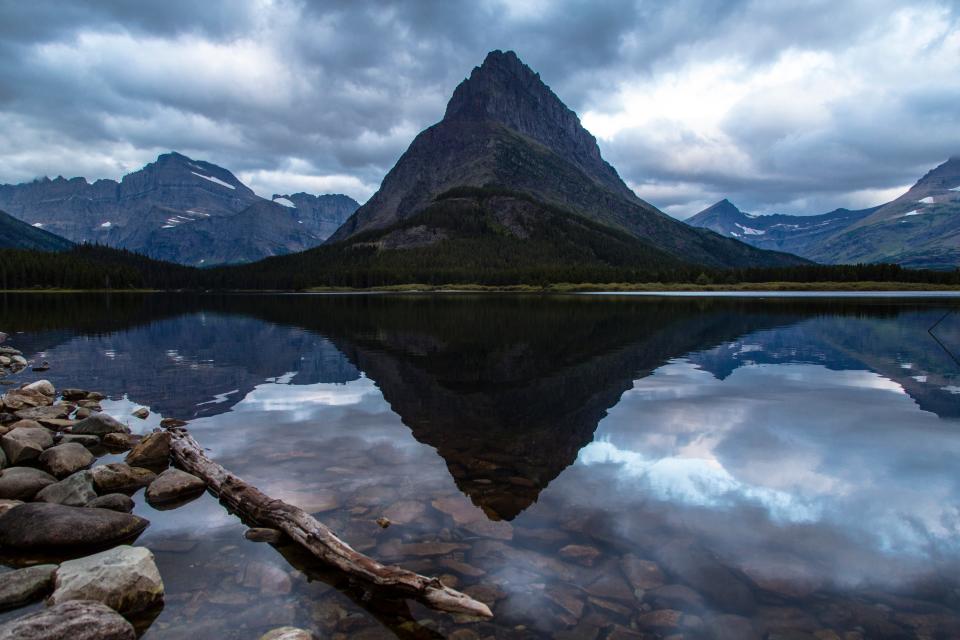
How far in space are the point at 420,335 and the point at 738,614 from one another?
5735 cm

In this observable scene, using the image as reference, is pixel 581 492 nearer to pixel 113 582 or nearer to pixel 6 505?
pixel 113 582

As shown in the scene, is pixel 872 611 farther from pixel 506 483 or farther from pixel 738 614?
pixel 506 483

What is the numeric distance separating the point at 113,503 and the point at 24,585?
488cm

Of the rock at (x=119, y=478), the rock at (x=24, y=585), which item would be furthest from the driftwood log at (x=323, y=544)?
the rock at (x=24, y=585)

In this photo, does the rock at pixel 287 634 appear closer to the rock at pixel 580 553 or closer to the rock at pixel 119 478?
the rock at pixel 580 553

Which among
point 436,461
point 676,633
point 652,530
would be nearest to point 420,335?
point 436,461

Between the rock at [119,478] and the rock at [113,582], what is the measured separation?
6462 millimetres

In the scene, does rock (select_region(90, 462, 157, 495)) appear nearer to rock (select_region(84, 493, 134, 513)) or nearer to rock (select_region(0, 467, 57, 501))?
rock (select_region(0, 467, 57, 501))

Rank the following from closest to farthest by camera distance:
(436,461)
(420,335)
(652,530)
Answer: (652,530) → (436,461) → (420,335)

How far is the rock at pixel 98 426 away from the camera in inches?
896

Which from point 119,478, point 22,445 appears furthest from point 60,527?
point 22,445

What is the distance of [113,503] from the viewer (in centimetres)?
1565

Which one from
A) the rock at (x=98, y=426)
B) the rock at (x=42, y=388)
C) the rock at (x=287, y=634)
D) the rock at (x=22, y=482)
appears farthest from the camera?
the rock at (x=42, y=388)

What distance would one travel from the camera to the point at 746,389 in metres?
35.1
